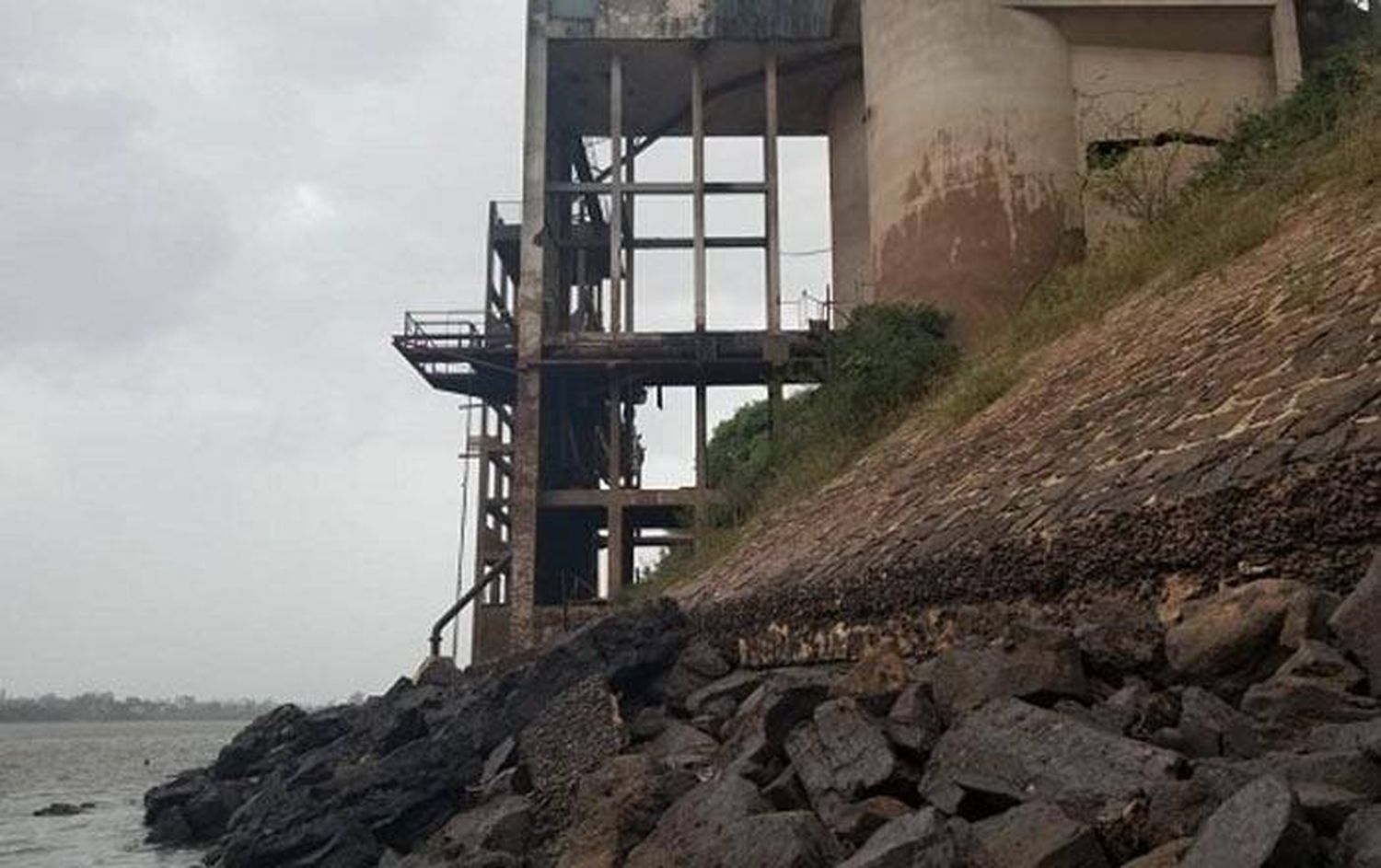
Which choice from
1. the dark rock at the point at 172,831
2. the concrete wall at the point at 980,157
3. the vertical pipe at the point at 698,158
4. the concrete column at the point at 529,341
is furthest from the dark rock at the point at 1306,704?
the vertical pipe at the point at 698,158

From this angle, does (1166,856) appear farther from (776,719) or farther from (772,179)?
(772,179)

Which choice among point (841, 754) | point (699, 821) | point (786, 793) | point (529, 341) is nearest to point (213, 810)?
point (529, 341)

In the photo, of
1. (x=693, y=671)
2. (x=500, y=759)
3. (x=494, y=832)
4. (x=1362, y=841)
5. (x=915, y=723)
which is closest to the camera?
(x=1362, y=841)

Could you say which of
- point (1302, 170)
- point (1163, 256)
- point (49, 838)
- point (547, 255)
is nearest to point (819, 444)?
point (1163, 256)

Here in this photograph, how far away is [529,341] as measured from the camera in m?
26.0

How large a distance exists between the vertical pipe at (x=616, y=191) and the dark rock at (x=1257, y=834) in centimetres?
2364

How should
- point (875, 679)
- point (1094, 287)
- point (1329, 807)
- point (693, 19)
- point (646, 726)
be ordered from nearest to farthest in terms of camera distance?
point (1329, 807), point (875, 679), point (646, 726), point (1094, 287), point (693, 19)

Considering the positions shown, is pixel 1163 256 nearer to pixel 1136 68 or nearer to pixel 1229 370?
pixel 1229 370

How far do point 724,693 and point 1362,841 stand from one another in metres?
6.40

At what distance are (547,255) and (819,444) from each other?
10781mm

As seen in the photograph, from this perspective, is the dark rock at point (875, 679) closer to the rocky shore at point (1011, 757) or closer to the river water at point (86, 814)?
the rocky shore at point (1011, 757)

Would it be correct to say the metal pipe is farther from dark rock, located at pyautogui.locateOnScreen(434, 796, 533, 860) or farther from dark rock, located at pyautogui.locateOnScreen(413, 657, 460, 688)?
dark rock, located at pyautogui.locateOnScreen(434, 796, 533, 860)

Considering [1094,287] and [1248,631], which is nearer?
[1248,631]

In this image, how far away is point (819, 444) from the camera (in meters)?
19.4
